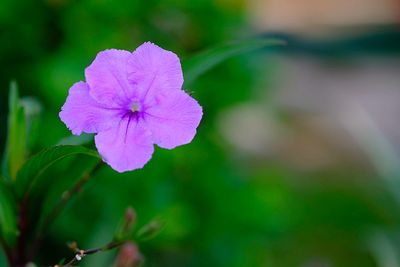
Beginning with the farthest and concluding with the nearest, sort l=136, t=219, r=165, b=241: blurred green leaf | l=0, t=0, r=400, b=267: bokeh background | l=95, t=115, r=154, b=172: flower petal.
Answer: l=0, t=0, r=400, b=267: bokeh background
l=136, t=219, r=165, b=241: blurred green leaf
l=95, t=115, r=154, b=172: flower petal

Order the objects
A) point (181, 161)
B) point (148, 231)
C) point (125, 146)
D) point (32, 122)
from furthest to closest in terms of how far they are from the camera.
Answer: point (181, 161), point (32, 122), point (148, 231), point (125, 146)

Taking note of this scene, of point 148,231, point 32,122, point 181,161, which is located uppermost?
point 181,161

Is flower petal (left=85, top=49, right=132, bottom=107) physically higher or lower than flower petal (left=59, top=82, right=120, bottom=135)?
higher

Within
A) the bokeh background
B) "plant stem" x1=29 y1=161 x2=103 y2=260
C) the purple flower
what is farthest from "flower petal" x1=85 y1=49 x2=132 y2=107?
the bokeh background

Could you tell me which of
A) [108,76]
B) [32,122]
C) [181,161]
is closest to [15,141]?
[32,122]

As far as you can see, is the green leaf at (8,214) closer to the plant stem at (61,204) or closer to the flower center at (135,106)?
the plant stem at (61,204)

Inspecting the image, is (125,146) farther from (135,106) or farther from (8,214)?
(8,214)

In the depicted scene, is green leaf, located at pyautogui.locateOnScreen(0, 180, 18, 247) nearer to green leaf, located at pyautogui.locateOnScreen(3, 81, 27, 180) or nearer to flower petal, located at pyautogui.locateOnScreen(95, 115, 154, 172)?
green leaf, located at pyautogui.locateOnScreen(3, 81, 27, 180)
